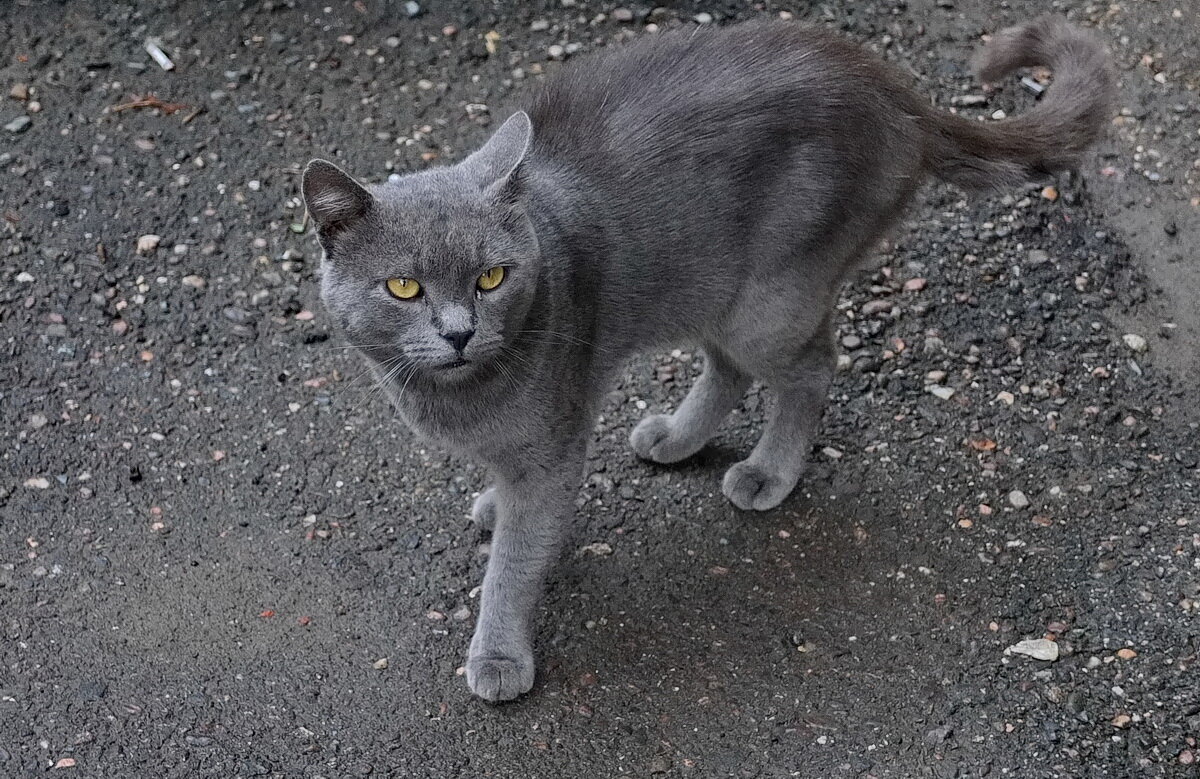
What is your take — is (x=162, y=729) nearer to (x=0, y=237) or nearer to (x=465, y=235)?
(x=465, y=235)

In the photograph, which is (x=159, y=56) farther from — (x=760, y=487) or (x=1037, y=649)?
(x=1037, y=649)

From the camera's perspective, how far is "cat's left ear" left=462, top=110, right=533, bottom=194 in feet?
8.60

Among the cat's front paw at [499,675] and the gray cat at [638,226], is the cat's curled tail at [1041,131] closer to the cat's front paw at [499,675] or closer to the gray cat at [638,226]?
the gray cat at [638,226]

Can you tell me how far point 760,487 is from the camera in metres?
3.44

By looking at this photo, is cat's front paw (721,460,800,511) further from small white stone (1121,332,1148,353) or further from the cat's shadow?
small white stone (1121,332,1148,353)

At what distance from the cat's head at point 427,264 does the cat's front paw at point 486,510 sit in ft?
2.46

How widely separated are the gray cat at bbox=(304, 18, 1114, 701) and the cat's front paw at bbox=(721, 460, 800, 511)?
23 centimetres

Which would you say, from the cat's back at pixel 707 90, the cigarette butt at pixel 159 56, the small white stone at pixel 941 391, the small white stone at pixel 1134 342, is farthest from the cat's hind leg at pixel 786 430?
the cigarette butt at pixel 159 56

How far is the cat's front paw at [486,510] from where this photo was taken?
3355 millimetres

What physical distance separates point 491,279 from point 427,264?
0.47 ft

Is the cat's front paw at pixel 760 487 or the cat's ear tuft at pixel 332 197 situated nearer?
the cat's ear tuft at pixel 332 197

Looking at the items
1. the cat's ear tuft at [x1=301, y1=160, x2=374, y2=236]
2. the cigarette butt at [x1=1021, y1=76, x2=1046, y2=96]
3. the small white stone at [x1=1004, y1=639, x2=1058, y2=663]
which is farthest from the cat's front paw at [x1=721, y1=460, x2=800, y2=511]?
the cigarette butt at [x1=1021, y1=76, x2=1046, y2=96]

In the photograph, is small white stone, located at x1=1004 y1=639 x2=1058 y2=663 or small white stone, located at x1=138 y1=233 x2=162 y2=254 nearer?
small white stone, located at x1=1004 y1=639 x2=1058 y2=663

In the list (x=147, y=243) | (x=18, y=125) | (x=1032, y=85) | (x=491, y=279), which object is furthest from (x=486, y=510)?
(x=1032, y=85)
